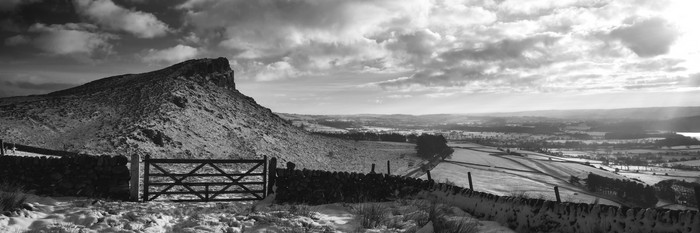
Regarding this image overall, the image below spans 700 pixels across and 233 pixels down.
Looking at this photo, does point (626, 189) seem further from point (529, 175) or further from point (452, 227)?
point (452, 227)

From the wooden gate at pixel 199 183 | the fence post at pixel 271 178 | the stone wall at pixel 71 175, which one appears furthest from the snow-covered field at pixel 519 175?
the stone wall at pixel 71 175

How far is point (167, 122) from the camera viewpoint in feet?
103

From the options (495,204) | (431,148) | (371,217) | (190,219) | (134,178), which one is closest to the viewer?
(190,219)

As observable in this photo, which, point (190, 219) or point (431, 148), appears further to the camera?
point (431, 148)

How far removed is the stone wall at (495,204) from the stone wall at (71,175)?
5.32 metres

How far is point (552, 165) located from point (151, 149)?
306 feet

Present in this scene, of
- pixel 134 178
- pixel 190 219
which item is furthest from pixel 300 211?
pixel 134 178

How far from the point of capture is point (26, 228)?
25.0 ft

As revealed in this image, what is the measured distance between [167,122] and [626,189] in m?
73.5

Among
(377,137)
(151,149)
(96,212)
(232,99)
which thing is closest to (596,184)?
(377,137)

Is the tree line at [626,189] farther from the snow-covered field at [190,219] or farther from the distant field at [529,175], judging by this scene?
the snow-covered field at [190,219]

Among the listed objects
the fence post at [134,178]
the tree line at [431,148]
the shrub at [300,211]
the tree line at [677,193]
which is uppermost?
the fence post at [134,178]

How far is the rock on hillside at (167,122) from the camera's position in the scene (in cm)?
2616

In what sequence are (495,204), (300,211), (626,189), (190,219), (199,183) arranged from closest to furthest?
(190,219) < (495,204) < (300,211) < (199,183) < (626,189)
